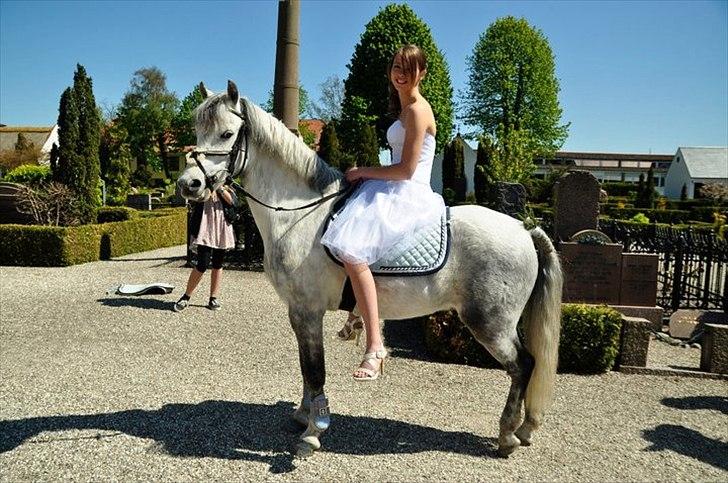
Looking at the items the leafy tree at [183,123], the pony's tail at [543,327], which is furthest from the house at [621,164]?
the pony's tail at [543,327]

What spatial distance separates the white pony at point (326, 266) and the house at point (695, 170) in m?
62.2

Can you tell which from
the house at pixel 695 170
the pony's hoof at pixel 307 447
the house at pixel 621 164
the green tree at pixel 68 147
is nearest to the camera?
the pony's hoof at pixel 307 447

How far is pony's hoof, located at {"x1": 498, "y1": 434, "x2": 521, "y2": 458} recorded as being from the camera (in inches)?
153

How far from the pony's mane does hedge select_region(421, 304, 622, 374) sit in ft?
9.94

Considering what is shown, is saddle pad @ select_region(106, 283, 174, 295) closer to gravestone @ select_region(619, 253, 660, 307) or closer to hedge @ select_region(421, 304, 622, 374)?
hedge @ select_region(421, 304, 622, 374)

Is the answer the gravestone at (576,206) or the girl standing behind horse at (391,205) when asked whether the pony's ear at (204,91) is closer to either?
the girl standing behind horse at (391,205)

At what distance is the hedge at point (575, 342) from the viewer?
6016mm

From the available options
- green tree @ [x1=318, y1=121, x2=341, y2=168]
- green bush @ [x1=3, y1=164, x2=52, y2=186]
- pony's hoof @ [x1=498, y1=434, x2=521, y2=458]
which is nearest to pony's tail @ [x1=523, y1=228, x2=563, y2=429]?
pony's hoof @ [x1=498, y1=434, x2=521, y2=458]

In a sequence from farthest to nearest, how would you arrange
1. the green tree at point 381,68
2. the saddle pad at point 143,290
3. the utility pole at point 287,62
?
the green tree at point 381,68 < the utility pole at point 287,62 < the saddle pad at point 143,290

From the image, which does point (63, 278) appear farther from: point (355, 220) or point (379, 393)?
point (355, 220)

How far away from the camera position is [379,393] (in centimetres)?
515

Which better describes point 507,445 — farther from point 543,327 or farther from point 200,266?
point 200,266

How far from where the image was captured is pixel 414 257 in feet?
12.0

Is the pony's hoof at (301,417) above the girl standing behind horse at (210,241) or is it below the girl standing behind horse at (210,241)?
below
